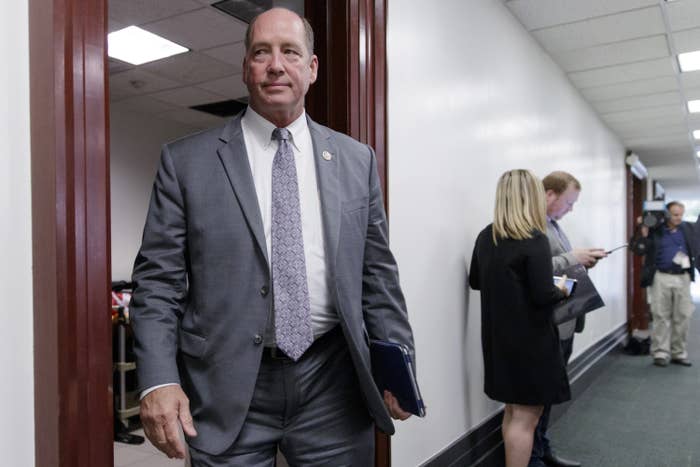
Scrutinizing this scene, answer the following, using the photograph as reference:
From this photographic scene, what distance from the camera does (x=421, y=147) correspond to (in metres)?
2.14

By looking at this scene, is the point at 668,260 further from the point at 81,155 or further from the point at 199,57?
the point at 81,155

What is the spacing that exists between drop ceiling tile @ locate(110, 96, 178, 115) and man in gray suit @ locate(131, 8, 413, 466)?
420 cm

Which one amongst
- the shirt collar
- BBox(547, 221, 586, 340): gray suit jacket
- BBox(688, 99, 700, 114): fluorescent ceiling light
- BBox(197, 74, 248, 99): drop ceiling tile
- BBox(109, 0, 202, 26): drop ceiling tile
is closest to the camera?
the shirt collar

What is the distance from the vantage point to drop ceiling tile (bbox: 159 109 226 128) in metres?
5.41

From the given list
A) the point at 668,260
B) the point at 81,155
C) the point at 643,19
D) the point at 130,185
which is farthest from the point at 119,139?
the point at 668,260

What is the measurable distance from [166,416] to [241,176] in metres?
0.44

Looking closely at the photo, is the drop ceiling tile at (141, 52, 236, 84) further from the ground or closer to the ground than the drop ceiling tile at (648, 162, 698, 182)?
further from the ground

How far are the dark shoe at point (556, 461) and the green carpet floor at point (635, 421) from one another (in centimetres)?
15

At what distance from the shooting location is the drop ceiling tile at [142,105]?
5012mm

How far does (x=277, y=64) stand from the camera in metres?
1.08

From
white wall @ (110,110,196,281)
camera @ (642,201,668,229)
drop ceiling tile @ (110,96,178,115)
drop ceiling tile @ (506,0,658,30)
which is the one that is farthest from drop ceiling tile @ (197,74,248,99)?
camera @ (642,201,668,229)

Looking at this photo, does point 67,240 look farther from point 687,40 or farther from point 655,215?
point 655,215

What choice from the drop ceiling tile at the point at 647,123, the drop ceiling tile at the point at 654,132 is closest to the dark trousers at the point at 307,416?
the drop ceiling tile at the point at 647,123

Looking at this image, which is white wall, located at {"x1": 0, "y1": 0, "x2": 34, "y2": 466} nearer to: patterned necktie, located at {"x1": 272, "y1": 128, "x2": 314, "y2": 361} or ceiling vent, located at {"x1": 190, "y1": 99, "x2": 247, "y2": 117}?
patterned necktie, located at {"x1": 272, "y1": 128, "x2": 314, "y2": 361}
